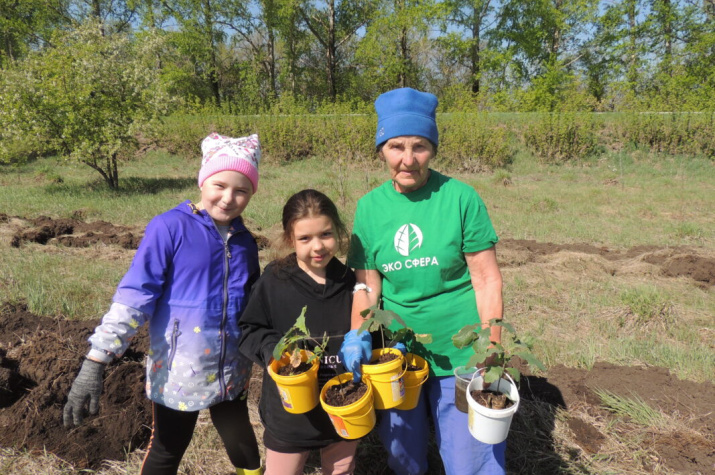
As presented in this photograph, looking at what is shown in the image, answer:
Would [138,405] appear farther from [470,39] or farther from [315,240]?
[470,39]

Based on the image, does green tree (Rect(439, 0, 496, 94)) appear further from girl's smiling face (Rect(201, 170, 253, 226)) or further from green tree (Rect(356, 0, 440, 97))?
girl's smiling face (Rect(201, 170, 253, 226))

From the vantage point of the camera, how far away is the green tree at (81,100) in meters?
8.56

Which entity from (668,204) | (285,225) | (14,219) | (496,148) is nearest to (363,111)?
(496,148)

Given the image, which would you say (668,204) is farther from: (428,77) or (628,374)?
(428,77)

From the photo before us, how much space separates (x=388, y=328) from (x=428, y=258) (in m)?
0.28

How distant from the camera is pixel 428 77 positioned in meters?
27.0

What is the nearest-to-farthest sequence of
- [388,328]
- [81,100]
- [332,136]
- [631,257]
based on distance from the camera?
1. [388,328]
2. [631,257]
3. [81,100]
4. [332,136]

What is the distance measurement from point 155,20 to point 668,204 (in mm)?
25687

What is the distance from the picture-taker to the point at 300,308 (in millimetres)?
1555

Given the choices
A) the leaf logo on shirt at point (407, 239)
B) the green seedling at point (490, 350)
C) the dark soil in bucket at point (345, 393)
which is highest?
the leaf logo on shirt at point (407, 239)

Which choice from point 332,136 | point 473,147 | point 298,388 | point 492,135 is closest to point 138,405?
point 298,388

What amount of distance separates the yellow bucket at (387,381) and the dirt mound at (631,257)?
3864mm

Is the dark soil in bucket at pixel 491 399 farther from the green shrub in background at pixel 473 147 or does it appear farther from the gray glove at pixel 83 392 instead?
the green shrub in background at pixel 473 147

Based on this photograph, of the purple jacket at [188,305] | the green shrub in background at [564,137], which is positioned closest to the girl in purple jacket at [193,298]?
the purple jacket at [188,305]
